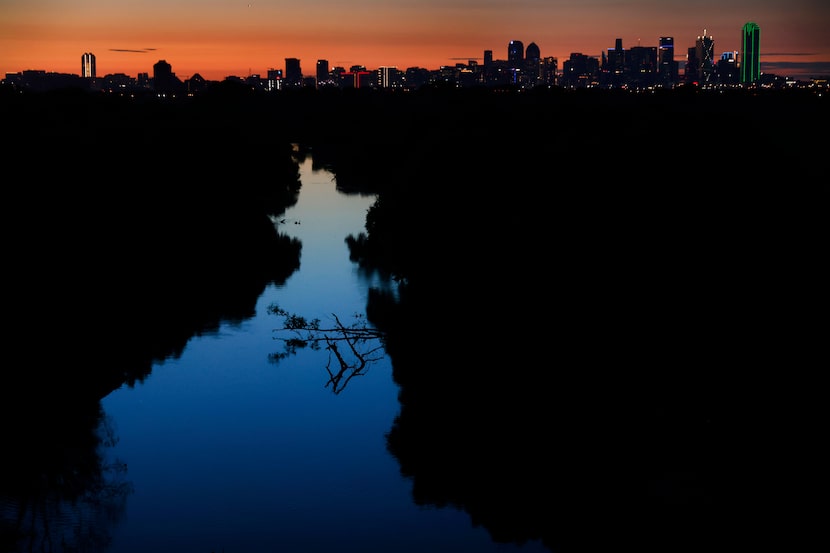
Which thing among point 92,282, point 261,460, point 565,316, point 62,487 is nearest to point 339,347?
point 92,282

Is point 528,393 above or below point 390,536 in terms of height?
above

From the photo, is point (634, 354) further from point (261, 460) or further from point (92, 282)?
point (92, 282)

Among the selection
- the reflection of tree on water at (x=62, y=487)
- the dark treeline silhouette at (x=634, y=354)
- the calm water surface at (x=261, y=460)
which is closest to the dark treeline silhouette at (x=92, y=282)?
the reflection of tree on water at (x=62, y=487)

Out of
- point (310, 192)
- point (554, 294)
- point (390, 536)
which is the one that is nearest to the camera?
point (390, 536)

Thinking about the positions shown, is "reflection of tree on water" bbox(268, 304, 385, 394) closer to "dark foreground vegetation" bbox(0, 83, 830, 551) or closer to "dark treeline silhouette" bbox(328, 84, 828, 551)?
"dark foreground vegetation" bbox(0, 83, 830, 551)

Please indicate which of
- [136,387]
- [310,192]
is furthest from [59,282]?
[310,192]

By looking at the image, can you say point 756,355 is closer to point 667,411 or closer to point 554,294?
point 667,411
